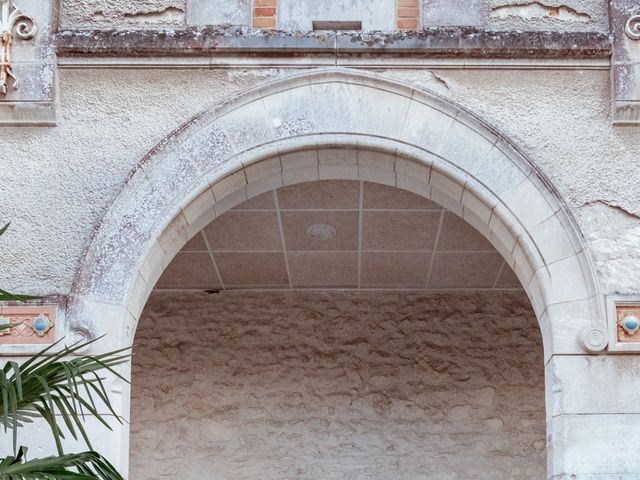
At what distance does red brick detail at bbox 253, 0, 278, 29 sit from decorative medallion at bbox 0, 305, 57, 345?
175 cm

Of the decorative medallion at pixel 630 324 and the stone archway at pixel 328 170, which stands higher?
the stone archway at pixel 328 170

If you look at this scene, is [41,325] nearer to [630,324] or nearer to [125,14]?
[125,14]

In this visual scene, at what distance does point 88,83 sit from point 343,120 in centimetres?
123

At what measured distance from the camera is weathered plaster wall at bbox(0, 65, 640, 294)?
5586 millimetres

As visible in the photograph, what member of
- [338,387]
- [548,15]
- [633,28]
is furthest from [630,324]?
[338,387]

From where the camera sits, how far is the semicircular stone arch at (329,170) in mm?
5465

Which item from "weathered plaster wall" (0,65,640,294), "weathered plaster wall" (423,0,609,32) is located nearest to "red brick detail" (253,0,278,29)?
"weathered plaster wall" (0,65,640,294)

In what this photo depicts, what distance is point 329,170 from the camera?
5.91m

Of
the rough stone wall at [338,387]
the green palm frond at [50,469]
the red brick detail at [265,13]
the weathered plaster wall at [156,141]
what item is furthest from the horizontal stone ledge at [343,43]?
Result: the rough stone wall at [338,387]

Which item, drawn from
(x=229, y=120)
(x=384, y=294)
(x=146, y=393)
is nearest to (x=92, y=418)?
(x=229, y=120)

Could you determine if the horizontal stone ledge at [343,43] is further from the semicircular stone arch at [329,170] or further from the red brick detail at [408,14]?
the red brick detail at [408,14]

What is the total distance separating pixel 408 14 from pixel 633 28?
3.55 ft

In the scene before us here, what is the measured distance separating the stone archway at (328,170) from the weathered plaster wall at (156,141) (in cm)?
8

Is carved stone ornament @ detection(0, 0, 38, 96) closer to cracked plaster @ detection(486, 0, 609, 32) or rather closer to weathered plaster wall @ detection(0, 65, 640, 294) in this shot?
weathered plaster wall @ detection(0, 65, 640, 294)
